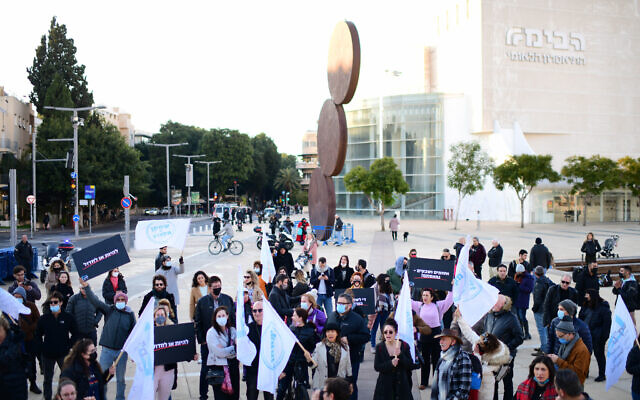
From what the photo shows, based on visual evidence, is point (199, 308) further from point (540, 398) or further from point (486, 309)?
point (540, 398)

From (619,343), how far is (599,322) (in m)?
1.74

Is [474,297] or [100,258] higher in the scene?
[100,258]

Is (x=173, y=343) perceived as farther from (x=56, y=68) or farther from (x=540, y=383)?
(x=56, y=68)

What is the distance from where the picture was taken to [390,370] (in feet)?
20.0

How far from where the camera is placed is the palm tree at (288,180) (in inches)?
4535

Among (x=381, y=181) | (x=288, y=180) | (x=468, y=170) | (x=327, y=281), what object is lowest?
(x=327, y=281)

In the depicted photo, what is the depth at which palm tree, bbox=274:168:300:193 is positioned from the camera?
4535 inches

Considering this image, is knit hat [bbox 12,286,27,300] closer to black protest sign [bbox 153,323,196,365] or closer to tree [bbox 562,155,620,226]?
black protest sign [bbox 153,323,196,365]

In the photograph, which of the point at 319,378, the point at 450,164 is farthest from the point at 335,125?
the point at 450,164

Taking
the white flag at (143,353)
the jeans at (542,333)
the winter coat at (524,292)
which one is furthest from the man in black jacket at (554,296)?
the white flag at (143,353)

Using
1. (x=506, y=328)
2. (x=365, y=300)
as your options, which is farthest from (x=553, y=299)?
(x=365, y=300)

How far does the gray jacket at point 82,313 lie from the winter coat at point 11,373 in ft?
4.71

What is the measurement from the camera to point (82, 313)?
7.91 m

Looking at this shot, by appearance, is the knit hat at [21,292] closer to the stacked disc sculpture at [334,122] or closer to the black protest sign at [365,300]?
the black protest sign at [365,300]
